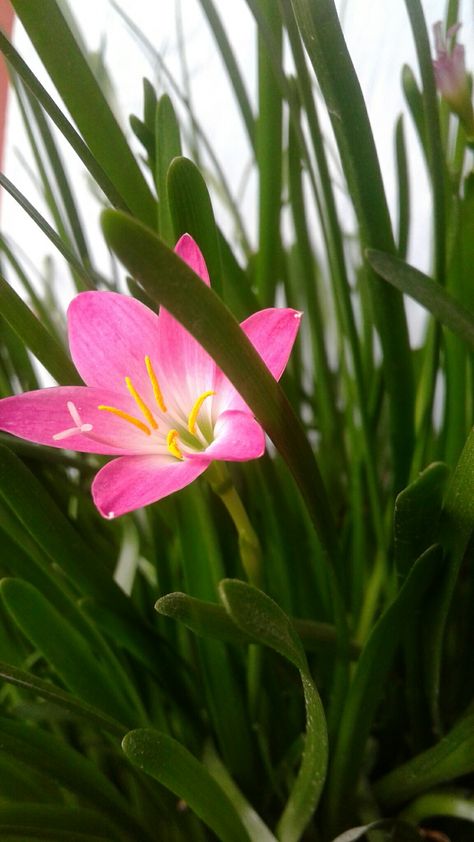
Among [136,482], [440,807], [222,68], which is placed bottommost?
[440,807]

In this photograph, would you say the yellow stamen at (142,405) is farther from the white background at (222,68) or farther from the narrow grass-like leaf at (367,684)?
the white background at (222,68)

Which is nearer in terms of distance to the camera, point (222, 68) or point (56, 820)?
point (56, 820)

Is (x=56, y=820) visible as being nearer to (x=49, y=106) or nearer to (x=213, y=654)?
(x=213, y=654)

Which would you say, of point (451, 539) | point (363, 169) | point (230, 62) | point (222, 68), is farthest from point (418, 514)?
point (222, 68)

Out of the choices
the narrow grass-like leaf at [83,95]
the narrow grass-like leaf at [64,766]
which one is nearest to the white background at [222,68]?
the narrow grass-like leaf at [83,95]

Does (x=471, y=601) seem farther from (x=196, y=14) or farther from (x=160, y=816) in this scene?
(x=196, y=14)

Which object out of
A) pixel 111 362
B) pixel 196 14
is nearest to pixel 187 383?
pixel 111 362
